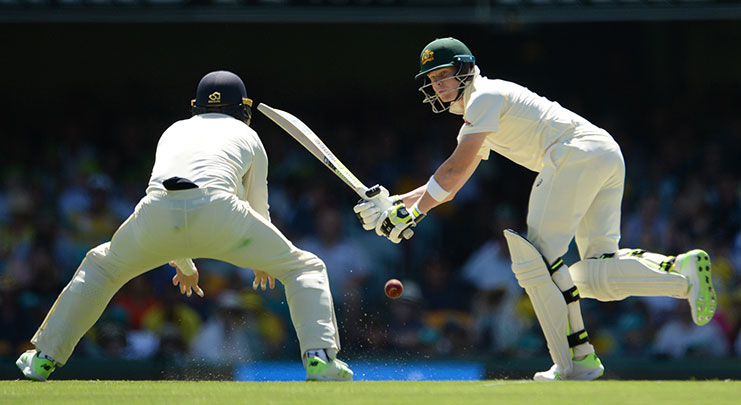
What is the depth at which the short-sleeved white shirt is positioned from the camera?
614cm

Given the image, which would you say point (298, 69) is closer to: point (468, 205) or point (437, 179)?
point (468, 205)

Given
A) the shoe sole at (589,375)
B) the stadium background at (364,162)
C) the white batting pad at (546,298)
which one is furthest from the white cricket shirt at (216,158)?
the stadium background at (364,162)

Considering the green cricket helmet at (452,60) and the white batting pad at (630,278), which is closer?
the white batting pad at (630,278)

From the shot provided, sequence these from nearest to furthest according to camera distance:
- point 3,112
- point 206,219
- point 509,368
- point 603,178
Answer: point 206,219 < point 603,178 < point 509,368 < point 3,112

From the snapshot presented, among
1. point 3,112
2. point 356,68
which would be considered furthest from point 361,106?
point 3,112

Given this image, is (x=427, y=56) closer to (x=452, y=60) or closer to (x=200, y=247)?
(x=452, y=60)

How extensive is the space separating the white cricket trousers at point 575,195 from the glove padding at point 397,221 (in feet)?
2.12

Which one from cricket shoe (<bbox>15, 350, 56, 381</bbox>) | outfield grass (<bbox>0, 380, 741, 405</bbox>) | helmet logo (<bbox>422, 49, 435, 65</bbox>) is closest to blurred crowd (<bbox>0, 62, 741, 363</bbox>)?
helmet logo (<bbox>422, 49, 435, 65</bbox>)

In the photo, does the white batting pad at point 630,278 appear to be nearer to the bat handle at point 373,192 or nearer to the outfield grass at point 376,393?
the outfield grass at point 376,393

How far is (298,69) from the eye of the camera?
13164 millimetres

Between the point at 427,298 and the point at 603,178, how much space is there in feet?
14.7

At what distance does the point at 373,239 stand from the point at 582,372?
5170mm

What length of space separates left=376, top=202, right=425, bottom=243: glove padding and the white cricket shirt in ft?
2.27

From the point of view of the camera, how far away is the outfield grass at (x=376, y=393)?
4.54 metres
